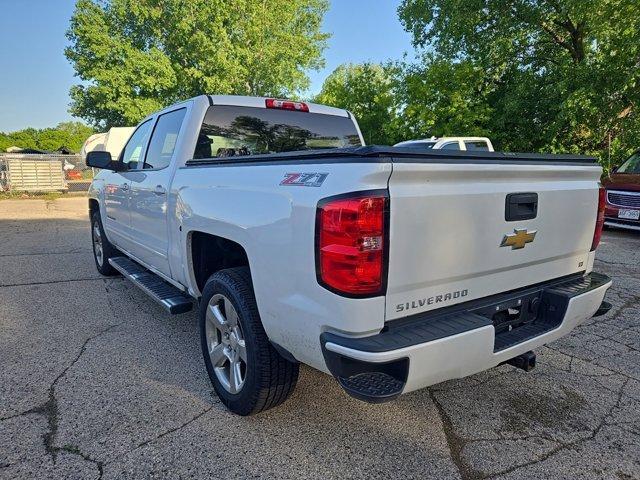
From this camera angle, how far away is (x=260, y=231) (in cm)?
225

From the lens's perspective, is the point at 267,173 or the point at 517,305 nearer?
the point at 267,173

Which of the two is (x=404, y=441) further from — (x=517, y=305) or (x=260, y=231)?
(x=260, y=231)

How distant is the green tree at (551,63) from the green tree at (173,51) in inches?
512

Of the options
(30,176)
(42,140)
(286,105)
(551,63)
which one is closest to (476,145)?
(551,63)

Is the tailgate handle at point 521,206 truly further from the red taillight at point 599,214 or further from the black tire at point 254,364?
the black tire at point 254,364

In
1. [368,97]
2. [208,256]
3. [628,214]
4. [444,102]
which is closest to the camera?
[208,256]

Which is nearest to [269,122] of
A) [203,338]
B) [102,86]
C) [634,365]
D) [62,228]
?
[203,338]

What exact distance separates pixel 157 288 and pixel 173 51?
29219mm

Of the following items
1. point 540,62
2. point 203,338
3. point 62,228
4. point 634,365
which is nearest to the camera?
point 203,338

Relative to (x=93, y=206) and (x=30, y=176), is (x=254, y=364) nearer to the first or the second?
(x=93, y=206)

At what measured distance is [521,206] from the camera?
2.38 meters

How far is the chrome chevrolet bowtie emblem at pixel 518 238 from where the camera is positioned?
91.7 inches

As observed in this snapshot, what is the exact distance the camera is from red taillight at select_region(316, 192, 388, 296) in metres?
1.82

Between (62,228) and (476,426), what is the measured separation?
36.1 ft
